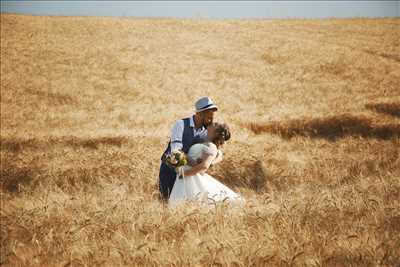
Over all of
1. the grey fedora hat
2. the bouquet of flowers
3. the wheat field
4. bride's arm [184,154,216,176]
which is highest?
the grey fedora hat

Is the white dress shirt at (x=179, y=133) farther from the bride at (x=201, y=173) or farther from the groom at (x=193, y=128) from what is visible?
the bride at (x=201, y=173)

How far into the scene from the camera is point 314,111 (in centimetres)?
1128

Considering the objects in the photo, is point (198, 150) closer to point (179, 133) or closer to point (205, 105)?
point (179, 133)

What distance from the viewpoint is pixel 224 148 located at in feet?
26.4

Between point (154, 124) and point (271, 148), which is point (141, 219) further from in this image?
point (154, 124)

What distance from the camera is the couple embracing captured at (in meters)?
4.32

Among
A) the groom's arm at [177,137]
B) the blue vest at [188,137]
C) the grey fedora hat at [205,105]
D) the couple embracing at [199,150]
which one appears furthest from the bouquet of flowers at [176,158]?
the grey fedora hat at [205,105]

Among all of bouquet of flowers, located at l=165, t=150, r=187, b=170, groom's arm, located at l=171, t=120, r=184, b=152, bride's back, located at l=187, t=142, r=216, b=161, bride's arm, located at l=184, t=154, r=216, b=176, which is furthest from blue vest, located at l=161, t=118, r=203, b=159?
bouquet of flowers, located at l=165, t=150, r=187, b=170

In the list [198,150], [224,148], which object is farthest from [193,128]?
[224,148]

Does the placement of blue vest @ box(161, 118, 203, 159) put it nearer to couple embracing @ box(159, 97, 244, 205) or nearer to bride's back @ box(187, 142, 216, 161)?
couple embracing @ box(159, 97, 244, 205)

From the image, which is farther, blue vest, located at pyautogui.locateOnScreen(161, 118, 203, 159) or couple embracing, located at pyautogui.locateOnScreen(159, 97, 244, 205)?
blue vest, located at pyautogui.locateOnScreen(161, 118, 203, 159)

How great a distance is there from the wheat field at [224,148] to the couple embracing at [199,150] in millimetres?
434

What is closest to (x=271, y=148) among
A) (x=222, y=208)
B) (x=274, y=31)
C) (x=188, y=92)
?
(x=222, y=208)

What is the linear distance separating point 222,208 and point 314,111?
8.46 m
